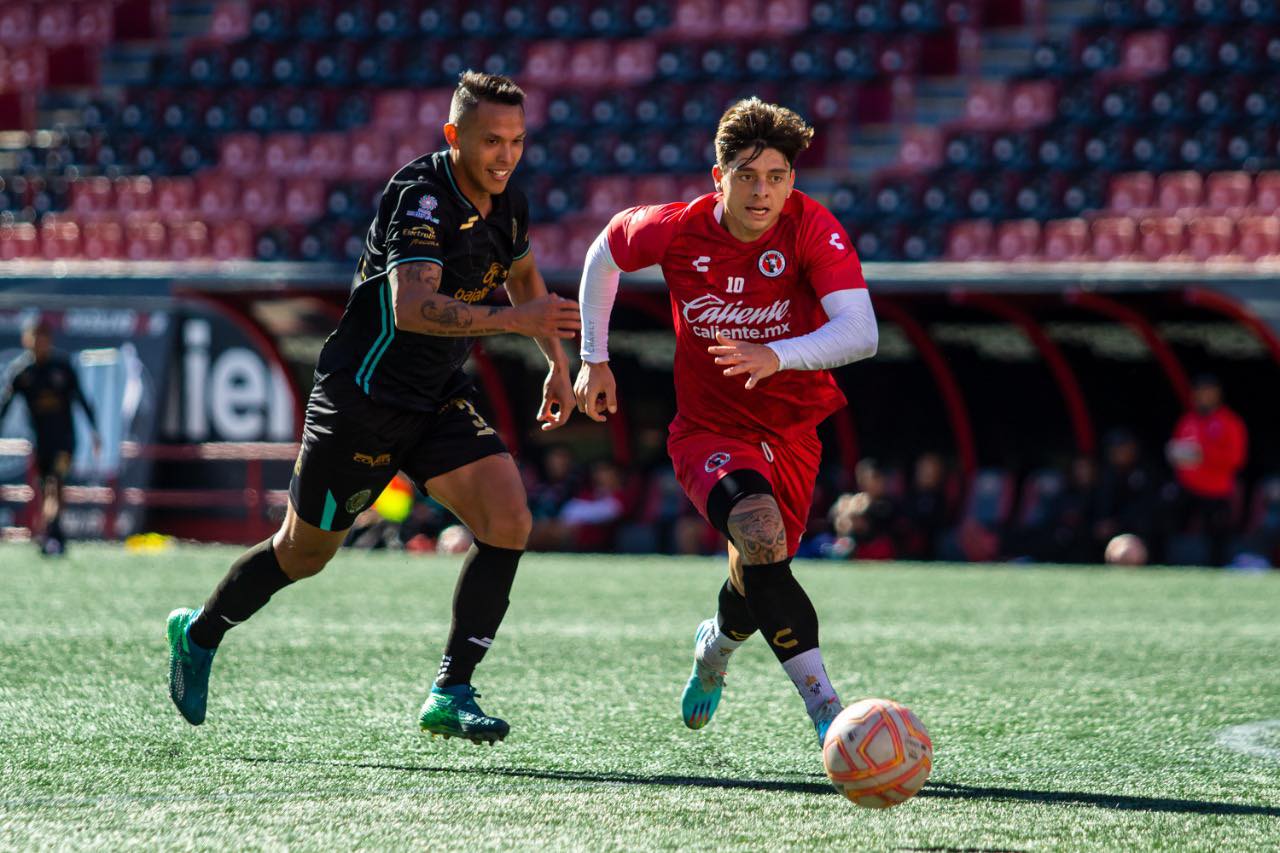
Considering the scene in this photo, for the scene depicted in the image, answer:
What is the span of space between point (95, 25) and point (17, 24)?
127cm

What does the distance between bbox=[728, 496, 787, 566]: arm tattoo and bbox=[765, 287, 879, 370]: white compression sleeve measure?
1.28 feet

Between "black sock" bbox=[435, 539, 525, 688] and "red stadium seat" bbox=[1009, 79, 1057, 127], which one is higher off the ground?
"red stadium seat" bbox=[1009, 79, 1057, 127]

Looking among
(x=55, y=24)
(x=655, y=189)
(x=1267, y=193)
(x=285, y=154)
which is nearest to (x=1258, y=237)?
(x=1267, y=193)

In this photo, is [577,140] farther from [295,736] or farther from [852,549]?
[295,736]

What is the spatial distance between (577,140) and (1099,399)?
7060 mm

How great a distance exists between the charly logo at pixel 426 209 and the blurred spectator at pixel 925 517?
35.4ft

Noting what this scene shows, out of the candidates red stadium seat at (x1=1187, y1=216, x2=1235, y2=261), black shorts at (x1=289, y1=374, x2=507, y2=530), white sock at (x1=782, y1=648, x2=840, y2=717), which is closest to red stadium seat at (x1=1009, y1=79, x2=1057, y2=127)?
red stadium seat at (x1=1187, y1=216, x2=1235, y2=261)

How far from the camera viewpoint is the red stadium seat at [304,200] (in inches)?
819

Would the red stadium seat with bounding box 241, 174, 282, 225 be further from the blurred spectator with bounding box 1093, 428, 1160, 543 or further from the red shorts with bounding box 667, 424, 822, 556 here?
the red shorts with bounding box 667, 424, 822, 556

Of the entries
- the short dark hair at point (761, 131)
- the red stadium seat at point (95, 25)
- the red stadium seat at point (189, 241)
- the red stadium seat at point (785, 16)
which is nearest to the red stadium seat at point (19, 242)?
the red stadium seat at point (189, 241)

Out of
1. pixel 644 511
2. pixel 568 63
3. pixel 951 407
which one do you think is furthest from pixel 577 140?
pixel 951 407

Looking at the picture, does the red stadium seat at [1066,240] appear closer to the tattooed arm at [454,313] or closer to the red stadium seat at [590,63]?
the red stadium seat at [590,63]

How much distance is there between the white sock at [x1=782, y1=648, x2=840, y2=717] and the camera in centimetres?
459

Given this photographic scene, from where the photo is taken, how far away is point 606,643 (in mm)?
8289
